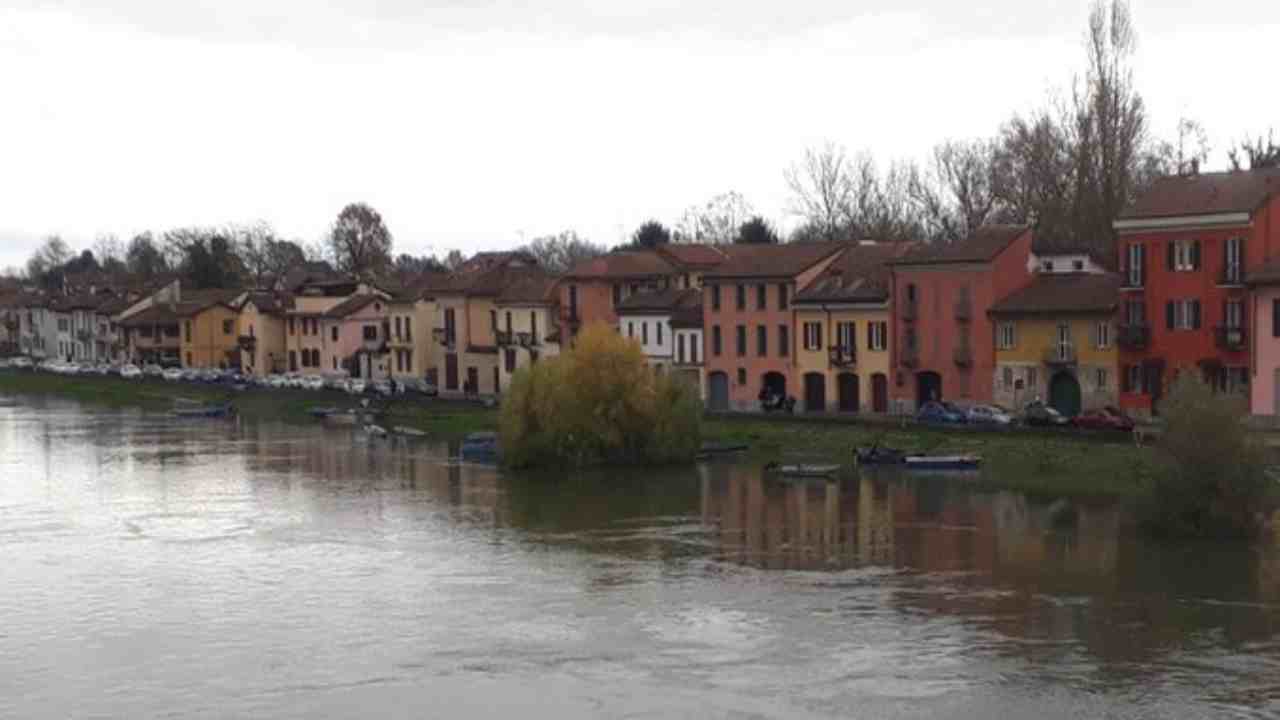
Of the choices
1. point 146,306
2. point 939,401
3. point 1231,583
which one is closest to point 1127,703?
point 1231,583

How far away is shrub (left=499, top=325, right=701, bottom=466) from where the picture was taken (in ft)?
169

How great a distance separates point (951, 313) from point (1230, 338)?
9.65 m

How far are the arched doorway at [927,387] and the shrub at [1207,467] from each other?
20449 mm

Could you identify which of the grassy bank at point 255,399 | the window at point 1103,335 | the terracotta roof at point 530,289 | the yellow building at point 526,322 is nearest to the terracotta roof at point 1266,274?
the window at point 1103,335

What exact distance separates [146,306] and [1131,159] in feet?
212

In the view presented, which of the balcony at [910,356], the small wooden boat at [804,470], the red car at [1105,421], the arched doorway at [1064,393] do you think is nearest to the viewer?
the red car at [1105,421]

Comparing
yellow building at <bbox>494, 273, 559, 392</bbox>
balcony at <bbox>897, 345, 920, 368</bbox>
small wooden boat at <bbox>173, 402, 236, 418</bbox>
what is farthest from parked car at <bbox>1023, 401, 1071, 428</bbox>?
small wooden boat at <bbox>173, 402, 236, 418</bbox>

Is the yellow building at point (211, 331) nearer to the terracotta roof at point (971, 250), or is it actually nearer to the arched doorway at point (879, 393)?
the arched doorway at point (879, 393)

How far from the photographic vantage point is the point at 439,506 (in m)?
44.5

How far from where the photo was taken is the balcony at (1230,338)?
48.6 meters

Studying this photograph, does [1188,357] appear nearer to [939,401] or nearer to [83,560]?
[939,401]

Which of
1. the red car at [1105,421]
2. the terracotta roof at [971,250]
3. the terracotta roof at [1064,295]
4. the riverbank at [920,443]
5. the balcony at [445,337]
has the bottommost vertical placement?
the riverbank at [920,443]

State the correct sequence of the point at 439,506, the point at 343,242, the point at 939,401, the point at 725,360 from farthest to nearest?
1. the point at 343,242
2. the point at 725,360
3. the point at 939,401
4. the point at 439,506

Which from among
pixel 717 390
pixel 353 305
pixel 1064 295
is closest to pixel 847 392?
pixel 717 390
